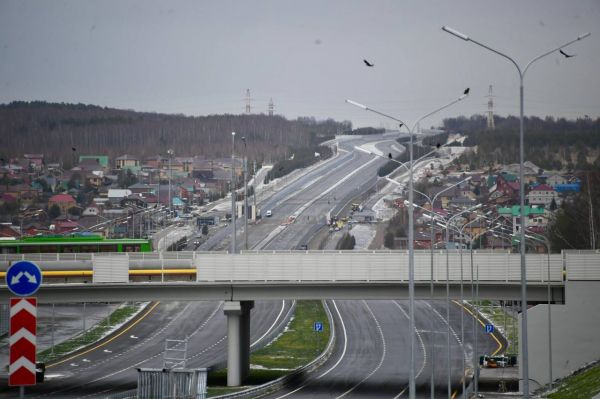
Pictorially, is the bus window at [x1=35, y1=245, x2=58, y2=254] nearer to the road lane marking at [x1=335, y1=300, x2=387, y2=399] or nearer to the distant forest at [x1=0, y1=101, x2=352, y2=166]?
the road lane marking at [x1=335, y1=300, x2=387, y2=399]

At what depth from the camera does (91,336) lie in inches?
2985

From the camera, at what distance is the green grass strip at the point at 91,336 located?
219ft

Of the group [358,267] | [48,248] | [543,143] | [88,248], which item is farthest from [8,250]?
[543,143]

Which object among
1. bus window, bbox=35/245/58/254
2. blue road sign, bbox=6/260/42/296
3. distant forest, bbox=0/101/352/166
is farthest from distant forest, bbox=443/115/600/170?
blue road sign, bbox=6/260/42/296

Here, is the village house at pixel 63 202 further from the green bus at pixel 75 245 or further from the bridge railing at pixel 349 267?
the bridge railing at pixel 349 267

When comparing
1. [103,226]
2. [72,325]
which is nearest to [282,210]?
[103,226]

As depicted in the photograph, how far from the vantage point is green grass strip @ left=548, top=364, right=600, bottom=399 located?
3714cm

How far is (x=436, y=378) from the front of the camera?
56.2 m

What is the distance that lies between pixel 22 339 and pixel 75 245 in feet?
202

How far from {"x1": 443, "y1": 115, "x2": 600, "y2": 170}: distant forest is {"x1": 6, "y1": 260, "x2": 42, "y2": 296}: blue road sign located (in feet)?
360

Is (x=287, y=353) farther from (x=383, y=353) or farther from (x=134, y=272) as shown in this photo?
(x=134, y=272)

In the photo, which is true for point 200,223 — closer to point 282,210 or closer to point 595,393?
point 282,210

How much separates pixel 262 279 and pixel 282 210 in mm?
98966

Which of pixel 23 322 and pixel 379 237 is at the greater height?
pixel 379 237
